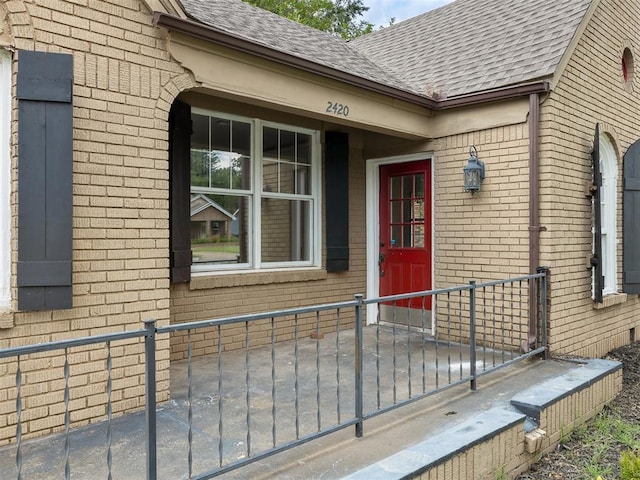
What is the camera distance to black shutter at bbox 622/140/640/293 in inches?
238

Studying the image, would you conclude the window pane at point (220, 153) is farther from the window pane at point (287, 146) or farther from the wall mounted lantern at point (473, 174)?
the wall mounted lantern at point (473, 174)

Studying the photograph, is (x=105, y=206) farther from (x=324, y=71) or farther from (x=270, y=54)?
(x=324, y=71)

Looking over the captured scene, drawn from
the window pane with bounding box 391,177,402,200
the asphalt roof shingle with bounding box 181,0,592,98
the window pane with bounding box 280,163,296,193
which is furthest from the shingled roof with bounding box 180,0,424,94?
the window pane with bounding box 280,163,296,193

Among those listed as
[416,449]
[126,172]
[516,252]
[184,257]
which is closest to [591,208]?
[516,252]

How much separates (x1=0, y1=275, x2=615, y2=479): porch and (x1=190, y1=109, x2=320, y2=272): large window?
2.94 feet

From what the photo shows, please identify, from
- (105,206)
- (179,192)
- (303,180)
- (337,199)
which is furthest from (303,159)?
(105,206)

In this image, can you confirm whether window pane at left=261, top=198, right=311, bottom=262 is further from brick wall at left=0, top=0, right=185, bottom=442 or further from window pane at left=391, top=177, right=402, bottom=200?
brick wall at left=0, top=0, right=185, bottom=442

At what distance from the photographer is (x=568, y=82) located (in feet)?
17.4

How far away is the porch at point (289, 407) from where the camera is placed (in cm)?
257

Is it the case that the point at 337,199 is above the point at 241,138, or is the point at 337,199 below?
below

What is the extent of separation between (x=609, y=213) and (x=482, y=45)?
110 inches

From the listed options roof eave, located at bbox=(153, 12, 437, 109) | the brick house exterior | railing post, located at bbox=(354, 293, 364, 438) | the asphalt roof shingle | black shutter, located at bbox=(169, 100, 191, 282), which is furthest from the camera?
the asphalt roof shingle

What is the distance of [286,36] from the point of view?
5828 millimetres

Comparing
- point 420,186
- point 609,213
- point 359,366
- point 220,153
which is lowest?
point 359,366
